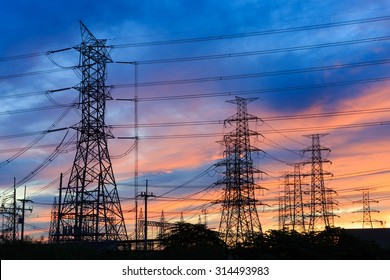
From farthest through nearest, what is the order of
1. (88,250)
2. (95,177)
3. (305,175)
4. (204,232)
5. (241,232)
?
(305,175) < (241,232) < (95,177) < (204,232) < (88,250)

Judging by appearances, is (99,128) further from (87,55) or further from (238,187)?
(238,187)

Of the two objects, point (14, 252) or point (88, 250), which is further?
point (88, 250)

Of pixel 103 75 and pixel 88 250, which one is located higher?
pixel 103 75

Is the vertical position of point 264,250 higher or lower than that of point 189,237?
lower

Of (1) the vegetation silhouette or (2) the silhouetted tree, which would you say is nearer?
(1) the vegetation silhouette

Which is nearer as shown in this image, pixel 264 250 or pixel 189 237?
pixel 264 250

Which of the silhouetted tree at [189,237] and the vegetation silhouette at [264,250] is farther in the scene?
the silhouetted tree at [189,237]

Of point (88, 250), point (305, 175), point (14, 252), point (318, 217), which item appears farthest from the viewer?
point (305, 175)

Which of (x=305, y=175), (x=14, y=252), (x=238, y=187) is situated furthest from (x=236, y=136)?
(x=14, y=252)

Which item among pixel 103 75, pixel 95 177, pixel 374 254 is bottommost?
pixel 374 254
